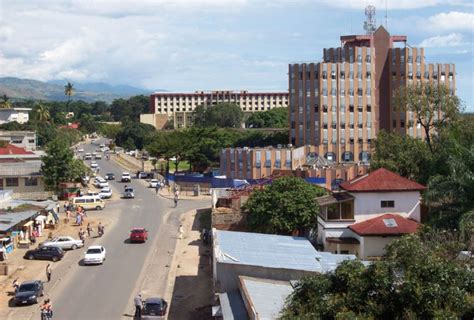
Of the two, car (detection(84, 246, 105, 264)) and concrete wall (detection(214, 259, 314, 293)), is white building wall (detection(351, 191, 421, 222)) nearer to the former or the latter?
concrete wall (detection(214, 259, 314, 293))

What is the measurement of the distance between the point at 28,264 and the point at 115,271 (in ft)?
18.5

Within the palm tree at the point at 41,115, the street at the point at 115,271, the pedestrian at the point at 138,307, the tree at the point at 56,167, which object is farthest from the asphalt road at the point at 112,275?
the palm tree at the point at 41,115

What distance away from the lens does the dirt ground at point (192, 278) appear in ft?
108

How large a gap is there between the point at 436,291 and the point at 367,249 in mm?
20808

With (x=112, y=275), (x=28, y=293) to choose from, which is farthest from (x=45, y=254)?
(x=28, y=293)

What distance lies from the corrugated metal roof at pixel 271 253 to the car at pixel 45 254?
1314 centimetres

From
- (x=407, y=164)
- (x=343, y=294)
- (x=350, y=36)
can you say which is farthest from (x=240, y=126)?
(x=343, y=294)

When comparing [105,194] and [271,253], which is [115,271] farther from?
[105,194]

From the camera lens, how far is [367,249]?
123 feet

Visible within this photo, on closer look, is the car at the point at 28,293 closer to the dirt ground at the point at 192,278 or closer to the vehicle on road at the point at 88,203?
the dirt ground at the point at 192,278

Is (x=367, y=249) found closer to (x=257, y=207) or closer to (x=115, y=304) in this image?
(x=257, y=207)

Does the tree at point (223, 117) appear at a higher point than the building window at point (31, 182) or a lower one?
higher

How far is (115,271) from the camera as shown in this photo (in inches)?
1634

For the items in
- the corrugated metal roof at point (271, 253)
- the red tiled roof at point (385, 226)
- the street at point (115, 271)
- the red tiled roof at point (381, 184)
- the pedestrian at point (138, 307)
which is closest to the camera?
the corrugated metal roof at point (271, 253)
